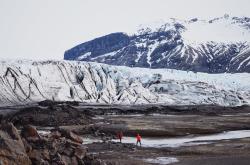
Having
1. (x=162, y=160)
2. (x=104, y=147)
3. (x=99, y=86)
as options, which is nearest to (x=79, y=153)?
(x=162, y=160)

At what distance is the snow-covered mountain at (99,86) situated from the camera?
122 meters

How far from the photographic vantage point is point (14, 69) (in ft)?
417

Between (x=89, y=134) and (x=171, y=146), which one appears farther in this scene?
(x=89, y=134)

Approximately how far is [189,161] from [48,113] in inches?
1752

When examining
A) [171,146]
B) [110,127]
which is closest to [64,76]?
[110,127]

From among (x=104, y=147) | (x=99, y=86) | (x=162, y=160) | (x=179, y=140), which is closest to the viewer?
(x=162, y=160)

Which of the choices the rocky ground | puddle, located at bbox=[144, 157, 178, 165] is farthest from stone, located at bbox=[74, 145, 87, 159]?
puddle, located at bbox=[144, 157, 178, 165]

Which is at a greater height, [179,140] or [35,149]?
[35,149]

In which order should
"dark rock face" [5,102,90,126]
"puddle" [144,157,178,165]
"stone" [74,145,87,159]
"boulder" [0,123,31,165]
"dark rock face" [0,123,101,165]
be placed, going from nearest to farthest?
"boulder" [0,123,31,165] → "dark rock face" [0,123,101,165] → "stone" [74,145,87,159] → "puddle" [144,157,178,165] → "dark rock face" [5,102,90,126]

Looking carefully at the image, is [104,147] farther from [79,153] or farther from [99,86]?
[99,86]

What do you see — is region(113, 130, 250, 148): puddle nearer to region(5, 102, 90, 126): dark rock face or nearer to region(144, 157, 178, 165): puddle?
region(144, 157, 178, 165): puddle

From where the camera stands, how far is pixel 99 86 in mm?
137875

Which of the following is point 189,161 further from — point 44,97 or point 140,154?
point 44,97

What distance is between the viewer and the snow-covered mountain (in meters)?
122
